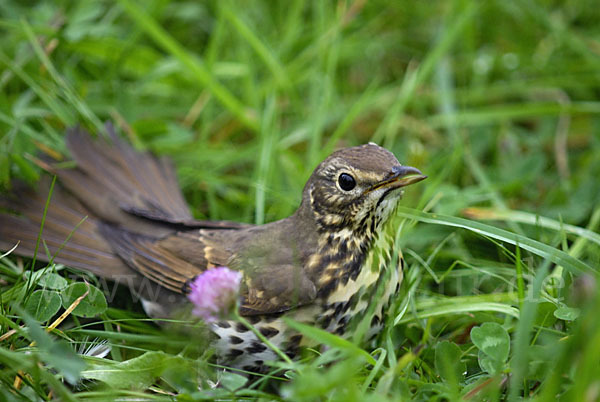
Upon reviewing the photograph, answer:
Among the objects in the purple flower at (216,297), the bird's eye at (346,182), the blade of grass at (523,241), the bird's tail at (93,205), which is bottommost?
the bird's tail at (93,205)

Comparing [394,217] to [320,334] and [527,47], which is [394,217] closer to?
[320,334]

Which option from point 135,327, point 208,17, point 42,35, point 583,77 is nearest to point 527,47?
point 583,77

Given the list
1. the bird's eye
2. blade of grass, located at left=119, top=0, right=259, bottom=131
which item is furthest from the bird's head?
blade of grass, located at left=119, top=0, right=259, bottom=131

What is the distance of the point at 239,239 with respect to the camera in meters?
3.13

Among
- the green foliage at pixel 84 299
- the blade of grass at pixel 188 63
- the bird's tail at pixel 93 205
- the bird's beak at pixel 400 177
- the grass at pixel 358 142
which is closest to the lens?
the grass at pixel 358 142

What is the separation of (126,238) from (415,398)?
167cm

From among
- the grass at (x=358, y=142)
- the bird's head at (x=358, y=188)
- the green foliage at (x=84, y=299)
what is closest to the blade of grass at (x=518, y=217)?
the grass at (x=358, y=142)

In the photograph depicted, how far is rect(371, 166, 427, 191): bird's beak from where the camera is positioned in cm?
265

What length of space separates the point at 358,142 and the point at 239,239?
6.10 ft

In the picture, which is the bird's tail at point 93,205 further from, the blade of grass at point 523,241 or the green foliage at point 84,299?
the blade of grass at point 523,241

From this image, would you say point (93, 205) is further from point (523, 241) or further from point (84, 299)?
A: point (523, 241)

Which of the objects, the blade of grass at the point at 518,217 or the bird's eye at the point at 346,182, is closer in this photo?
the bird's eye at the point at 346,182

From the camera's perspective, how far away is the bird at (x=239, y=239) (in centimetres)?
279

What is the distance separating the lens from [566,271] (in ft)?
8.50
